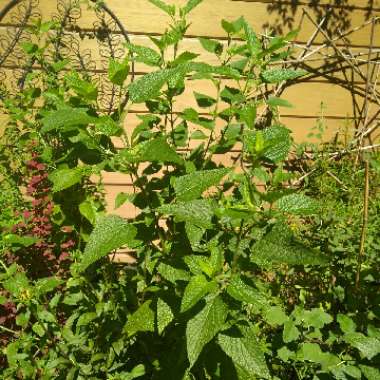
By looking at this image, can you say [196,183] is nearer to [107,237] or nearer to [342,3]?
[107,237]

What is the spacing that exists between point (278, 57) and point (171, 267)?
93 cm

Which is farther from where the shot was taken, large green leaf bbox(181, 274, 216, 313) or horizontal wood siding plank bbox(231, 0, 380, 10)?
horizontal wood siding plank bbox(231, 0, 380, 10)

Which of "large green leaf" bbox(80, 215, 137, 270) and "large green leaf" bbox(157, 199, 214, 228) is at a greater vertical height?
"large green leaf" bbox(157, 199, 214, 228)

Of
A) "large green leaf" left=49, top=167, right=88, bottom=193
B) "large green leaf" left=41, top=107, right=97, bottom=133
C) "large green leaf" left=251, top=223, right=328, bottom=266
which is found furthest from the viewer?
"large green leaf" left=49, top=167, right=88, bottom=193

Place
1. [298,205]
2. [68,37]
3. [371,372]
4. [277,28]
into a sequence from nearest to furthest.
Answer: [298,205] → [371,372] → [68,37] → [277,28]

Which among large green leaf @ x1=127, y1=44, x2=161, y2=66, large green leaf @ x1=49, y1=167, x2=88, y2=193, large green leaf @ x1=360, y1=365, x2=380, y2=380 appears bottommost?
large green leaf @ x1=360, y1=365, x2=380, y2=380

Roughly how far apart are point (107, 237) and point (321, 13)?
9.63ft

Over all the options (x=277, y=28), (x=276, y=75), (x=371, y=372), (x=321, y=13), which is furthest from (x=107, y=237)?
(x=321, y=13)

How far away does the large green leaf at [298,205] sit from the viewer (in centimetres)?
96

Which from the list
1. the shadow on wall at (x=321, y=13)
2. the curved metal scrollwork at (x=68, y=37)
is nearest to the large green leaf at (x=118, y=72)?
the curved metal scrollwork at (x=68, y=37)

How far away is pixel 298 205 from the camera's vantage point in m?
0.99

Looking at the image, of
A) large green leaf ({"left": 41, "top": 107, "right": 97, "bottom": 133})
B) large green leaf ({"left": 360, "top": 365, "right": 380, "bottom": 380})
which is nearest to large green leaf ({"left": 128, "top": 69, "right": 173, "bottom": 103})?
large green leaf ({"left": 41, "top": 107, "right": 97, "bottom": 133})

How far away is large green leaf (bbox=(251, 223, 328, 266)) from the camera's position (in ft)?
2.70

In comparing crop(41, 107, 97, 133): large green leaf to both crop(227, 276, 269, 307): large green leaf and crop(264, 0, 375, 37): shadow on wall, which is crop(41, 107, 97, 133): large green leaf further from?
crop(264, 0, 375, 37): shadow on wall
